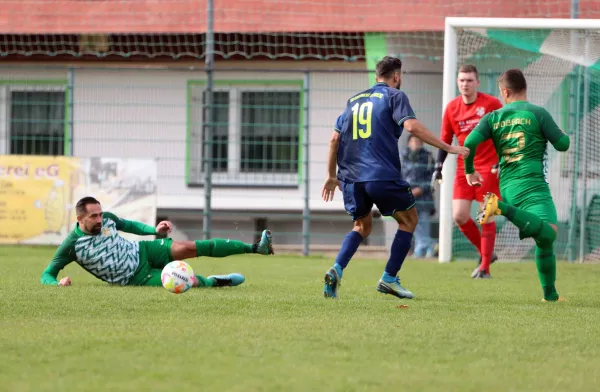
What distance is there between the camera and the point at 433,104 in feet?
53.4

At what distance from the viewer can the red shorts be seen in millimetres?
11484

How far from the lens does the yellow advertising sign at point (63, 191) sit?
53.2ft

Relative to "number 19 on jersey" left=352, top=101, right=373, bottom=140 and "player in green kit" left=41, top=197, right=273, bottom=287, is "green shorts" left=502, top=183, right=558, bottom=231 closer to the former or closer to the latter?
"number 19 on jersey" left=352, top=101, right=373, bottom=140

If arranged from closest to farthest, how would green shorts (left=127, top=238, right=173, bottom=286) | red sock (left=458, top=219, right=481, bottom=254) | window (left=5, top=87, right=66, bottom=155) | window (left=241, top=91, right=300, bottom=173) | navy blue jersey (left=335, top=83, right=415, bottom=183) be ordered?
navy blue jersey (left=335, top=83, right=415, bottom=183), green shorts (left=127, top=238, right=173, bottom=286), red sock (left=458, top=219, right=481, bottom=254), window (left=241, top=91, right=300, bottom=173), window (left=5, top=87, right=66, bottom=155)

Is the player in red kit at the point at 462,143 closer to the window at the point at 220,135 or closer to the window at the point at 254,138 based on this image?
the window at the point at 254,138

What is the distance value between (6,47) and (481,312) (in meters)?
14.0

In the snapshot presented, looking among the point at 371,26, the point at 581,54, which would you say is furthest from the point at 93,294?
the point at 371,26

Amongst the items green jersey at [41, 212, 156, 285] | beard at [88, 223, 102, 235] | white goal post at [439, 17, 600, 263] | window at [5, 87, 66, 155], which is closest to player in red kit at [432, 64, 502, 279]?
white goal post at [439, 17, 600, 263]

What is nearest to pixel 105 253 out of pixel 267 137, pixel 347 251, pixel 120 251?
pixel 120 251

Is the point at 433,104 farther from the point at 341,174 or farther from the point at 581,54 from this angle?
the point at 341,174

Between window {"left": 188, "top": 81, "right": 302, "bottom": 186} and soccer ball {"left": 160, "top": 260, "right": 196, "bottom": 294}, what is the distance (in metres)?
8.03

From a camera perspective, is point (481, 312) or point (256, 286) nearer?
point (481, 312)

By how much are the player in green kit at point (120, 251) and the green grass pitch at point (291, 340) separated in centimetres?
28

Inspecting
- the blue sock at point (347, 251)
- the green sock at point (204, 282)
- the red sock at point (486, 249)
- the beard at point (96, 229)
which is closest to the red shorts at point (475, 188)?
the red sock at point (486, 249)
